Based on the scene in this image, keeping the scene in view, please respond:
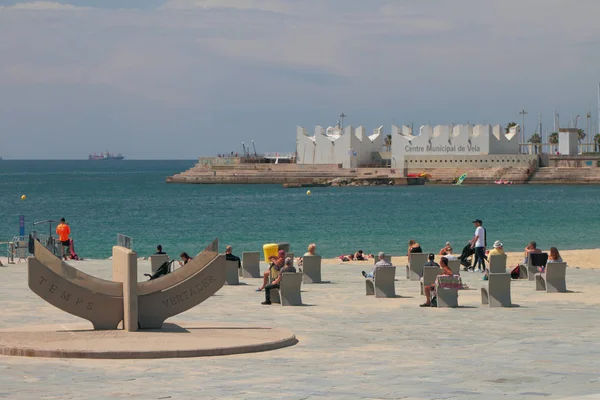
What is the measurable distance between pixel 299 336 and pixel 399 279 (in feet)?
27.6

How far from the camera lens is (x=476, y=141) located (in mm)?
130000

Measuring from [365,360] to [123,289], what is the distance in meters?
3.36

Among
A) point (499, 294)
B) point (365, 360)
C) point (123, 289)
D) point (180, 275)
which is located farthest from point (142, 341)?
point (499, 294)

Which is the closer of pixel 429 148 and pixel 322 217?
pixel 322 217

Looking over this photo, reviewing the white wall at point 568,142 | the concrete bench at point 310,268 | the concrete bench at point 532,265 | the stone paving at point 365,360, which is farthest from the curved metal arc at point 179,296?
the white wall at point 568,142

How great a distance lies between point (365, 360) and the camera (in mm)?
11586

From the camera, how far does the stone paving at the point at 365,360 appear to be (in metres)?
9.78

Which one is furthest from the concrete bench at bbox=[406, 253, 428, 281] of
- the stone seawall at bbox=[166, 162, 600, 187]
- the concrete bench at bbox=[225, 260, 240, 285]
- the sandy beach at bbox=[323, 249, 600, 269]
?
the stone seawall at bbox=[166, 162, 600, 187]

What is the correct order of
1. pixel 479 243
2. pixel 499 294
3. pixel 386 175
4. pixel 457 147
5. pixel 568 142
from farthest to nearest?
pixel 568 142
pixel 386 175
pixel 457 147
pixel 479 243
pixel 499 294

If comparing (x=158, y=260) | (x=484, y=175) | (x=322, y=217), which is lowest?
(x=322, y=217)

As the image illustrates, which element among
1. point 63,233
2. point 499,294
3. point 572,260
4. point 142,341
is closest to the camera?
point 142,341

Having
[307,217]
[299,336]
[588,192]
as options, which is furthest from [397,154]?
[299,336]

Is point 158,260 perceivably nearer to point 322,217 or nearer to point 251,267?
point 251,267

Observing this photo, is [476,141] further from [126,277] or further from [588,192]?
[126,277]
